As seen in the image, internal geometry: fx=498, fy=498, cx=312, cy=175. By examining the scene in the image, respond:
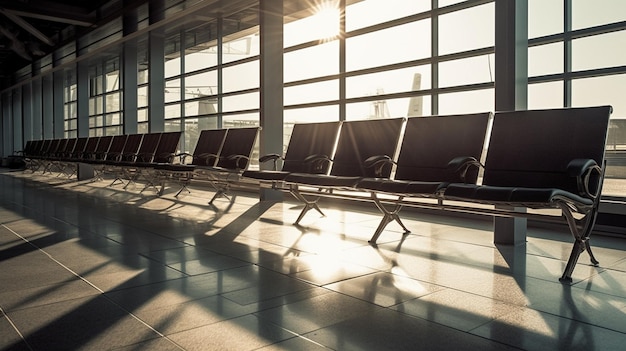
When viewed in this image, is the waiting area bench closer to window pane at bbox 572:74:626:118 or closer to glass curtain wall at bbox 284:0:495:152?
window pane at bbox 572:74:626:118

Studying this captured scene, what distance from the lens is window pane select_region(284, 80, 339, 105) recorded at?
7.59 meters

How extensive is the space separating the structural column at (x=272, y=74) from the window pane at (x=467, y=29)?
2.46m

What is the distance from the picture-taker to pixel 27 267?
2.96 meters

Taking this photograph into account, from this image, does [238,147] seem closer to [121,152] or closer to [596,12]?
[596,12]

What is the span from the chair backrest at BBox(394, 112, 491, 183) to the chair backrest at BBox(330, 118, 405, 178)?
181mm

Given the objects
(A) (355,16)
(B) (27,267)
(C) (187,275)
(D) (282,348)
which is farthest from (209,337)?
(A) (355,16)

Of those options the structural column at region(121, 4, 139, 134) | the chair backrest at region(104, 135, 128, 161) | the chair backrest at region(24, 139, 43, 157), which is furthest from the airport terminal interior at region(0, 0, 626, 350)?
the chair backrest at region(24, 139, 43, 157)

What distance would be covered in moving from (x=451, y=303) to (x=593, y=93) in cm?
340

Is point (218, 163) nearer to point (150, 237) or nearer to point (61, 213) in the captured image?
point (61, 213)

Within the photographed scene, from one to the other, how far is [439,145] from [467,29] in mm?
2582

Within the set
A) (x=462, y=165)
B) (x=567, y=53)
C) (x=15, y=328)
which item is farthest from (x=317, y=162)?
(x=15, y=328)

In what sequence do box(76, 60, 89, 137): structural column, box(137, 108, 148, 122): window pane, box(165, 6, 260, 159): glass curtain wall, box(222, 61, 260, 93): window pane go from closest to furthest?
box(222, 61, 260, 93): window pane < box(165, 6, 260, 159): glass curtain wall < box(137, 108, 148, 122): window pane < box(76, 60, 89, 137): structural column

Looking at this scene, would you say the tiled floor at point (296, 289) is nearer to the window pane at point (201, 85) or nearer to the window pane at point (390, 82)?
the window pane at point (390, 82)

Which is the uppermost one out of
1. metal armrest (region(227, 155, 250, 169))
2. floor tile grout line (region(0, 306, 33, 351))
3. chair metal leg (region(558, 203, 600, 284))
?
metal armrest (region(227, 155, 250, 169))
